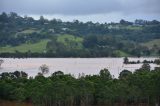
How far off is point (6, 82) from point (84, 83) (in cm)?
1436

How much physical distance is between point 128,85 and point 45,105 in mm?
12887

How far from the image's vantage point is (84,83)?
73.2 metres

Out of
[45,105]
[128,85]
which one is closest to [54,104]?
[45,105]

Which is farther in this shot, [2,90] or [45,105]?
[2,90]

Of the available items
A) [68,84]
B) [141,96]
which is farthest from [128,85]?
[68,84]

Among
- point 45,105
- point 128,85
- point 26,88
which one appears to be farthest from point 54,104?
point 128,85

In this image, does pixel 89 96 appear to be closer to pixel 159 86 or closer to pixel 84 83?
pixel 84 83

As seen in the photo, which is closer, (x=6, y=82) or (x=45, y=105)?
(x=45, y=105)

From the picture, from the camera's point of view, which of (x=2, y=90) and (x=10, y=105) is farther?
(x=2, y=90)

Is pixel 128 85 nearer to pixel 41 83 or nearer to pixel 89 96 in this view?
pixel 89 96

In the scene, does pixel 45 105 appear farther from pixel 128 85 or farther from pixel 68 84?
pixel 128 85

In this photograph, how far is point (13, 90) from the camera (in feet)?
248

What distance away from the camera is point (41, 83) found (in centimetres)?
7506

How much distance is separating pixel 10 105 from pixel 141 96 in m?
18.6
